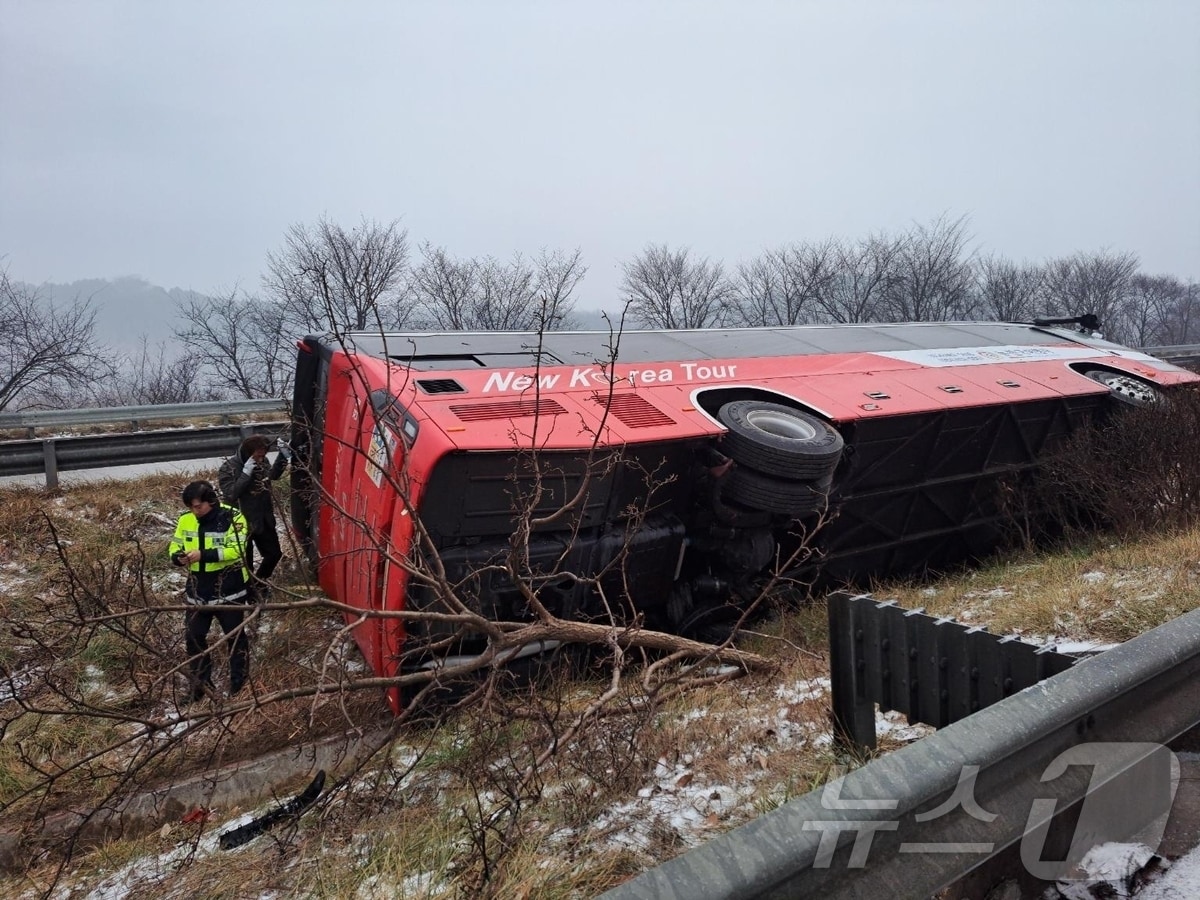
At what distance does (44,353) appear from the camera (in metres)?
15.3

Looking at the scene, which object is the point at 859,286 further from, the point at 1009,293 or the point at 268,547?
the point at 268,547

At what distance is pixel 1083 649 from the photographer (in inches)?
154

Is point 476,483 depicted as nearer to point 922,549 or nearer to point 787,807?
point 787,807

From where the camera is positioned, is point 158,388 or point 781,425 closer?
point 781,425

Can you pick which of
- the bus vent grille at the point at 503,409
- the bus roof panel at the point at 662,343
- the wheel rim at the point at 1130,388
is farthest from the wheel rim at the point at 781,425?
the wheel rim at the point at 1130,388

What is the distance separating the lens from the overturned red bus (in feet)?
16.6

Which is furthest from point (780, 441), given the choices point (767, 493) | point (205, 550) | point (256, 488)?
point (256, 488)

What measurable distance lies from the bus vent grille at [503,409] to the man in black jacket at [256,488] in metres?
1.87

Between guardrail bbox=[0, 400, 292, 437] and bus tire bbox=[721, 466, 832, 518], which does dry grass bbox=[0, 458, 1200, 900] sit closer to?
bus tire bbox=[721, 466, 832, 518]

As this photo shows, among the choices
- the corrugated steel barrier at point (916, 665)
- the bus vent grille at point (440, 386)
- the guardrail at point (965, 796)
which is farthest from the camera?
the bus vent grille at point (440, 386)

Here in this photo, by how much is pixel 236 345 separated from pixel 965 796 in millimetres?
25494

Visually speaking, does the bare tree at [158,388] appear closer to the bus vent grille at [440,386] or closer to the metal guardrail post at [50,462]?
the metal guardrail post at [50,462]

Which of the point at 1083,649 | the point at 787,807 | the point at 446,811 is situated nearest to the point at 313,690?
the point at 446,811

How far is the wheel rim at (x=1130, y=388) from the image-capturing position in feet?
26.4
